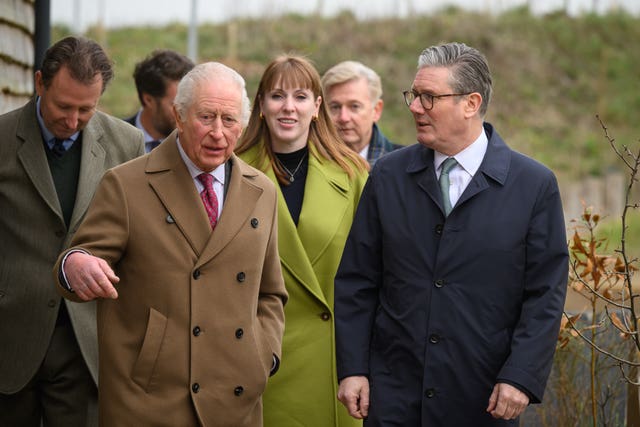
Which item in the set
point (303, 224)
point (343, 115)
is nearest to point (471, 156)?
point (303, 224)

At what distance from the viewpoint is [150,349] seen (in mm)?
4219

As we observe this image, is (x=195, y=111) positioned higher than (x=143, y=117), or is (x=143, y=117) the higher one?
(x=195, y=111)

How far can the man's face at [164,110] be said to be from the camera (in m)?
7.49

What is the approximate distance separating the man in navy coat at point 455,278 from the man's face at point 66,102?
1.33 metres

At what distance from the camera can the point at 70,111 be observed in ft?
16.2

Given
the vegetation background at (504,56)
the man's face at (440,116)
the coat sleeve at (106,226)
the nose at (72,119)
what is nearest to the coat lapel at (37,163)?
the nose at (72,119)

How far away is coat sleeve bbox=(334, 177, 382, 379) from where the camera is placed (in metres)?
4.55

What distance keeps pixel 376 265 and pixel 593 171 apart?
24.4m

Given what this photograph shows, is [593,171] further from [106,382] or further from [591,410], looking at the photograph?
[106,382]

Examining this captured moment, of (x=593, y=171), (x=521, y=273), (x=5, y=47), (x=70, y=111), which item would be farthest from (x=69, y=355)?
(x=593, y=171)

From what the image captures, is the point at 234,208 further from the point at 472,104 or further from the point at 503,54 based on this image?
the point at 503,54

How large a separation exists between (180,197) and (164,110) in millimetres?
3261

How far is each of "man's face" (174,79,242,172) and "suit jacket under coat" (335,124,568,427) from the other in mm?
723

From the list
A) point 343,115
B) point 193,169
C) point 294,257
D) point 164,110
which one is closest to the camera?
point 193,169
